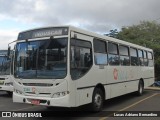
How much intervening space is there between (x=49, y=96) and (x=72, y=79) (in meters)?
0.88

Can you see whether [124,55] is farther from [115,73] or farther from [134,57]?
[134,57]

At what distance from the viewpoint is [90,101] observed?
10.6m

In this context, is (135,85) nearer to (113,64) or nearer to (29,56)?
(113,64)

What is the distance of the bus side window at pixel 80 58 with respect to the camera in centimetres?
966

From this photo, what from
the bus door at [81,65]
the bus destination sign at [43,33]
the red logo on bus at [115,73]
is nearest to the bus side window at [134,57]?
the red logo on bus at [115,73]

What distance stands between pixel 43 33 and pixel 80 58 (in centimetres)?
147

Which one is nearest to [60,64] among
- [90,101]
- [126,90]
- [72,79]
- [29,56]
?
[72,79]

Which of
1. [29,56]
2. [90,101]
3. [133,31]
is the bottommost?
[90,101]

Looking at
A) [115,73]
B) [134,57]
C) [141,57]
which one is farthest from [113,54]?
[141,57]

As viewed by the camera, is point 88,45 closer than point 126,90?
Yes

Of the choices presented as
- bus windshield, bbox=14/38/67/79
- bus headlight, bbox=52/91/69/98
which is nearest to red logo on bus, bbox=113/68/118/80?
bus windshield, bbox=14/38/67/79

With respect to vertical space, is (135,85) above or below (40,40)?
below

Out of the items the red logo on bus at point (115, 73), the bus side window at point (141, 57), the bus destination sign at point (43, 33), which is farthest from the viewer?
the bus side window at point (141, 57)

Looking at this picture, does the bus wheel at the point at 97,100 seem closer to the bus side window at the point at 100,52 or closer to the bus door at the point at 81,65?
the bus door at the point at 81,65
